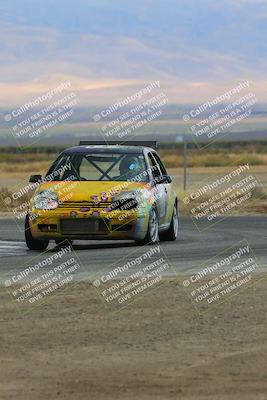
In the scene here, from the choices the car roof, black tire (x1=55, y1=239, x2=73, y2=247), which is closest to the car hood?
the car roof

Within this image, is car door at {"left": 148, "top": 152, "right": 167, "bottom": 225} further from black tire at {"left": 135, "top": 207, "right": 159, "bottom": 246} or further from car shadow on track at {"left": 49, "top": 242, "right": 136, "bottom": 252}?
car shadow on track at {"left": 49, "top": 242, "right": 136, "bottom": 252}

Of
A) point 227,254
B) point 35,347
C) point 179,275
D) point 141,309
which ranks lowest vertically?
point 227,254

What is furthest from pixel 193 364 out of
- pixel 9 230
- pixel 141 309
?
pixel 9 230


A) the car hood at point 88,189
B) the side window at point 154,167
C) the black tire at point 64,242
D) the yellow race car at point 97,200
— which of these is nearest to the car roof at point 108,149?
the yellow race car at point 97,200

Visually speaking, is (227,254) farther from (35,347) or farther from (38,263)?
(35,347)

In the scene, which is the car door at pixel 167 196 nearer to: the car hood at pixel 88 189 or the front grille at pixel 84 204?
the car hood at pixel 88 189

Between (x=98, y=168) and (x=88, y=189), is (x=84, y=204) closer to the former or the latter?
(x=88, y=189)

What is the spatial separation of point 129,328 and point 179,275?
12.7 feet

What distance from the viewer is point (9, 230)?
2278 cm

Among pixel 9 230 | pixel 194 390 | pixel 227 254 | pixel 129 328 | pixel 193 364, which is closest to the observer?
pixel 194 390

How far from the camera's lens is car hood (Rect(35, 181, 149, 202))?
17.2 m

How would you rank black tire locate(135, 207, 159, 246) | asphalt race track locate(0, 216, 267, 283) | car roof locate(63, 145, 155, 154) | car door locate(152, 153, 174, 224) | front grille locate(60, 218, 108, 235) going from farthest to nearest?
car door locate(152, 153, 174, 224)
car roof locate(63, 145, 155, 154)
black tire locate(135, 207, 159, 246)
front grille locate(60, 218, 108, 235)
asphalt race track locate(0, 216, 267, 283)

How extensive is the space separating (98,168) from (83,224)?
5.34ft

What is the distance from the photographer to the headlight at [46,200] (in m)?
17.3
